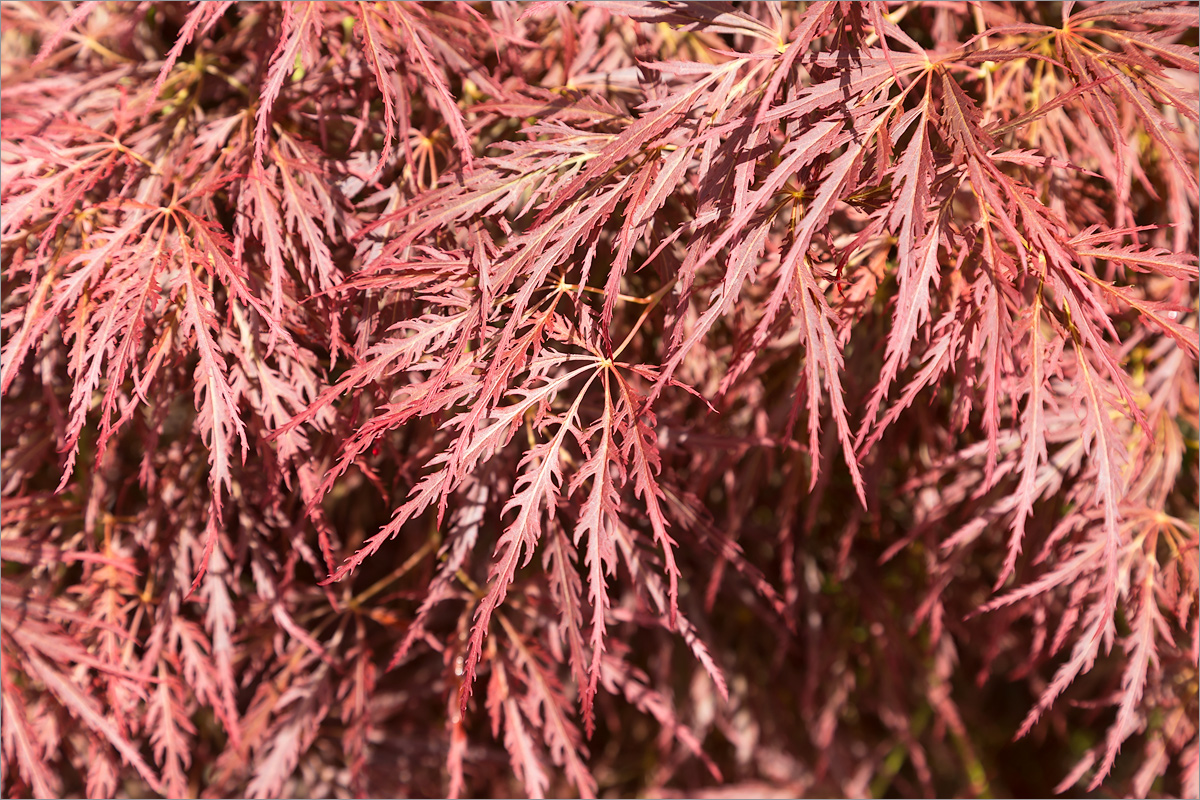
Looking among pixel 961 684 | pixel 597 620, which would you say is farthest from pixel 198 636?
pixel 961 684

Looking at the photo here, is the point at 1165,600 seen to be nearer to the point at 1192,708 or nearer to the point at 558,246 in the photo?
the point at 1192,708

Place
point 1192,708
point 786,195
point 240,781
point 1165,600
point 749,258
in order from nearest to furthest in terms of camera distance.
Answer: point 749,258, point 786,195, point 1165,600, point 1192,708, point 240,781

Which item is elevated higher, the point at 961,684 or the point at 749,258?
the point at 749,258

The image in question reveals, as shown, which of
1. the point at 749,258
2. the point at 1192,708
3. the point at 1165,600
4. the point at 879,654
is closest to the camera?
the point at 749,258

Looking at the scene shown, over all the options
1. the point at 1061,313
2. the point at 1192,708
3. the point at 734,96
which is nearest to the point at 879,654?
the point at 1192,708

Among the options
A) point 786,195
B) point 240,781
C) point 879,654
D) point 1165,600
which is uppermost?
point 786,195

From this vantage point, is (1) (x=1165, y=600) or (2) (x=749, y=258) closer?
(2) (x=749, y=258)

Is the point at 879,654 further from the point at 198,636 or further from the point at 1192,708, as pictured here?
the point at 198,636
